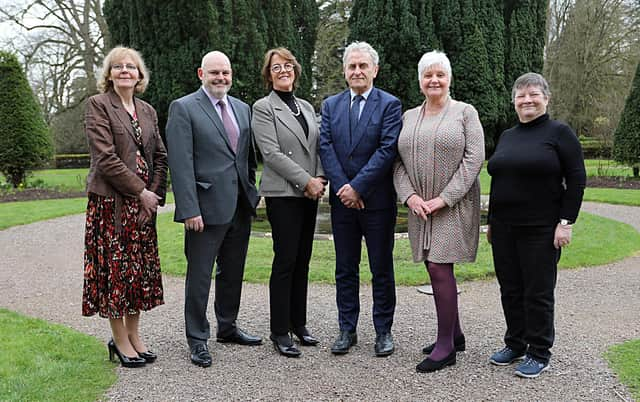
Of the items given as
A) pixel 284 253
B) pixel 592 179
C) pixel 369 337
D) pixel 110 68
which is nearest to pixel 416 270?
pixel 369 337

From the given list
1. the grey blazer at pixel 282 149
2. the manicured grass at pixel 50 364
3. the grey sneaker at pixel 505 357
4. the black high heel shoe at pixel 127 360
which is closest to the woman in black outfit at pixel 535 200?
the grey sneaker at pixel 505 357

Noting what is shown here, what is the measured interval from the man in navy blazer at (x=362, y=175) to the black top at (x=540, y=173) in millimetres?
729

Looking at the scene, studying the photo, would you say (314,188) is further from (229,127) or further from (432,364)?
(432,364)

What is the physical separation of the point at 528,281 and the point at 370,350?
1.17 m

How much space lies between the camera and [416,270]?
632 cm

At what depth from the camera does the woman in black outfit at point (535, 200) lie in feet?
11.0

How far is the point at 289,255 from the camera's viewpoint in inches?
154

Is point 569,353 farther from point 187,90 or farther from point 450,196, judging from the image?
point 187,90

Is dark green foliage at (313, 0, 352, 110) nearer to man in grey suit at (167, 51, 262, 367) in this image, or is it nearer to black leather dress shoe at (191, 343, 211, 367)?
man in grey suit at (167, 51, 262, 367)

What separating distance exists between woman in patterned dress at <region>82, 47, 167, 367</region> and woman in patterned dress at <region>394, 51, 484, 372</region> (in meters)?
1.66

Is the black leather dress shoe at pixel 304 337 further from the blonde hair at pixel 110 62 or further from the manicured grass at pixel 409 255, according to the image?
the blonde hair at pixel 110 62

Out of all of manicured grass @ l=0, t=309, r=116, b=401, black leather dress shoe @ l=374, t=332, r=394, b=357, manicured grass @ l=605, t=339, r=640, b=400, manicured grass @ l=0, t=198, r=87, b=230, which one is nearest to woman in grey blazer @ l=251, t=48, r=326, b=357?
black leather dress shoe @ l=374, t=332, r=394, b=357

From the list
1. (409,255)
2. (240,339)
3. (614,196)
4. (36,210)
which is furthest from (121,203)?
(614,196)

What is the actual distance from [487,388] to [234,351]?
67.5 inches
